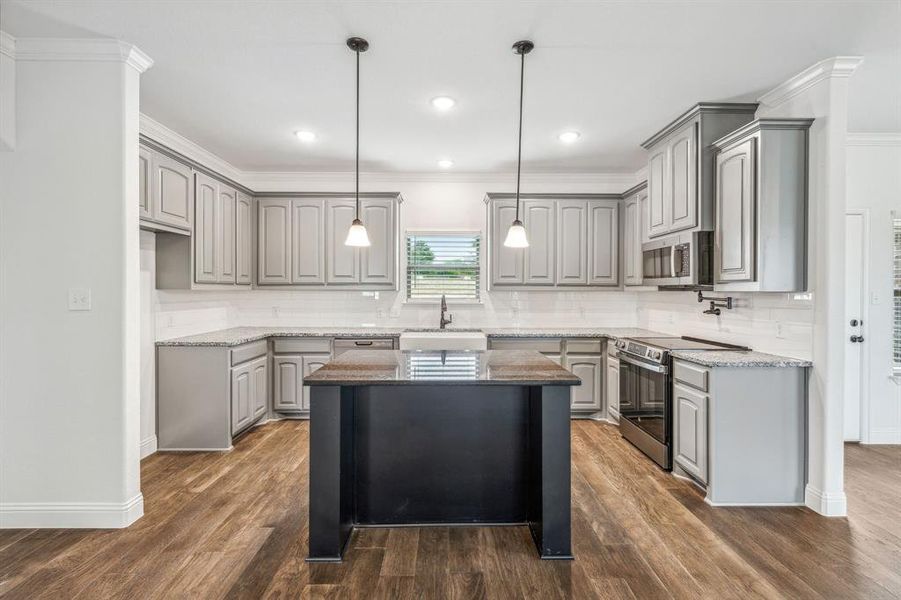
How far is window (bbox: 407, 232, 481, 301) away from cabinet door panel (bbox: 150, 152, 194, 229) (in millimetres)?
2296

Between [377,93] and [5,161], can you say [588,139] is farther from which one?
[5,161]

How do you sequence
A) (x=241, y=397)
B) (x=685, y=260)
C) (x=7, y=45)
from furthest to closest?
(x=241, y=397) → (x=685, y=260) → (x=7, y=45)

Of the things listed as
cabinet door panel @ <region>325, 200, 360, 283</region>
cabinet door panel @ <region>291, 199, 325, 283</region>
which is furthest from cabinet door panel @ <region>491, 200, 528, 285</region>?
cabinet door panel @ <region>291, 199, 325, 283</region>

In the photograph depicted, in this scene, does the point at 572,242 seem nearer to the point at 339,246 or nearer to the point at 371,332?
the point at 371,332

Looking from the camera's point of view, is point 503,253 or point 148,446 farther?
point 503,253

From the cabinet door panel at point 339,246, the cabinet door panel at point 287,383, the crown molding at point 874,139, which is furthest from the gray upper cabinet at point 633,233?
the cabinet door panel at point 287,383

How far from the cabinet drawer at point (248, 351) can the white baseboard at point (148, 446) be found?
2.86 ft

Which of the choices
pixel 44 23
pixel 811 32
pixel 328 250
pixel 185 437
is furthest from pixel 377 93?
pixel 185 437

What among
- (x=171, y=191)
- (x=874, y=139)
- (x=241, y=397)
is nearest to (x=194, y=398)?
(x=241, y=397)

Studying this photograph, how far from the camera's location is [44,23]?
248 centimetres

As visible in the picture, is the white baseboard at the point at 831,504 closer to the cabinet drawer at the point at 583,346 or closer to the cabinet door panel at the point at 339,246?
the cabinet drawer at the point at 583,346

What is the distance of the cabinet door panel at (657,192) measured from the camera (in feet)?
12.9

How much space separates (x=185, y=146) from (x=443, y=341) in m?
3.04

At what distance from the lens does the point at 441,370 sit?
8.28ft
